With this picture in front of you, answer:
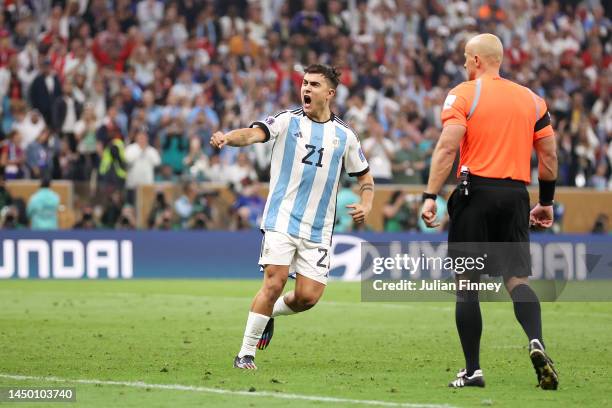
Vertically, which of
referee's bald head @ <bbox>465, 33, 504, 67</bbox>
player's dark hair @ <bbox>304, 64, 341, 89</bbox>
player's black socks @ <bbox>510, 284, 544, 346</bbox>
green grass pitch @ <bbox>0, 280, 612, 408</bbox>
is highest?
referee's bald head @ <bbox>465, 33, 504, 67</bbox>

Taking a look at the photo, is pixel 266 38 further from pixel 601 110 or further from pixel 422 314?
pixel 422 314

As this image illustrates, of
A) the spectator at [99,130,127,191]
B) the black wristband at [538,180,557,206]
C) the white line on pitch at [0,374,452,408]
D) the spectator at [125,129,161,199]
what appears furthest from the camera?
the spectator at [125,129,161,199]

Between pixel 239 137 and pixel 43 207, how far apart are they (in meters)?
12.5

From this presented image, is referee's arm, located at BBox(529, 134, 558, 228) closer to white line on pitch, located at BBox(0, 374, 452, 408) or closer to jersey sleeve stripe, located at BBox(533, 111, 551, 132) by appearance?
jersey sleeve stripe, located at BBox(533, 111, 551, 132)

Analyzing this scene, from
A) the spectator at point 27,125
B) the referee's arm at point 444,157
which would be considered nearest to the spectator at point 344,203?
the spectator at point 27,125

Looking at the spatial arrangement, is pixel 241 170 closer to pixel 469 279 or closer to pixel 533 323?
pixel 469 279

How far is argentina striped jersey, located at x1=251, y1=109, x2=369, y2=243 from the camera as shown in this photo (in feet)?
33.0

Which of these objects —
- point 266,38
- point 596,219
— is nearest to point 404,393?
point 596,219

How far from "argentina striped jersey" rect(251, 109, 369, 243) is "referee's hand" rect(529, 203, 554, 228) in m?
1.76

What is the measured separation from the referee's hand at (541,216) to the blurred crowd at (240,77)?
43.1 ft

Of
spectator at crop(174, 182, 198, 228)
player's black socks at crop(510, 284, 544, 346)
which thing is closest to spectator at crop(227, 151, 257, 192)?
spectator at crop(174, 182, 198, 228)

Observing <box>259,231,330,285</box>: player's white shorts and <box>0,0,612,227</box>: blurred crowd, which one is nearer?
<box>259,231,330,285</box>: player's white shorts

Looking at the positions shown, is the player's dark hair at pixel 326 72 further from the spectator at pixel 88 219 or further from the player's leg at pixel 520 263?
the spectator at pixel 88 219

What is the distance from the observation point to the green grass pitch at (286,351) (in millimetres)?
8469
